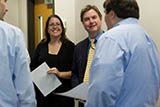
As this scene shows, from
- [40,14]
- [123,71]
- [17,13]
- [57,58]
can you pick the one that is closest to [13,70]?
[123,71]

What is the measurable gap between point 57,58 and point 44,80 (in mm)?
259

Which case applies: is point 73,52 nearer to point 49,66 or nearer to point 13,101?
point 49,66

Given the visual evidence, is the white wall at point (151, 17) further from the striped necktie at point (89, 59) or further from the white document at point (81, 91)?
the white document at point (81, 91)

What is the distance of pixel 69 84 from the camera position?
2.04m

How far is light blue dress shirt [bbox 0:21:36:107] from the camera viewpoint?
3.78 feet

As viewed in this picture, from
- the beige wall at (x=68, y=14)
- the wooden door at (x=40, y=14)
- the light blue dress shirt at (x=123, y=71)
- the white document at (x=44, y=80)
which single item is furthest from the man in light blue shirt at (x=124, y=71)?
the wooden door at (x=40, y=14)

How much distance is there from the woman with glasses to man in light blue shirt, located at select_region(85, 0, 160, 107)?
88 cm

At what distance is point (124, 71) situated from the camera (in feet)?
3.51

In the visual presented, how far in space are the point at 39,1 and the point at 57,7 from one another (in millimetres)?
932

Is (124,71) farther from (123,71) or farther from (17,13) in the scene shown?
(17,13)

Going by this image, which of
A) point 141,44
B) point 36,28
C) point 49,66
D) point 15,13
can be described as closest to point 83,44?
point 49,66

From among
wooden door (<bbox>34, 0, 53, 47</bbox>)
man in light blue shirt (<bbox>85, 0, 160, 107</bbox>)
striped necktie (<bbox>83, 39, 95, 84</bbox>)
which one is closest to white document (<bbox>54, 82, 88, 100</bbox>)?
striped necktie (<bbox>83, 39, 95, 84</bbox>)

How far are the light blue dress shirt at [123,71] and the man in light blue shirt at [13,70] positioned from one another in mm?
417

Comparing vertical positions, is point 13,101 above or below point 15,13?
below
